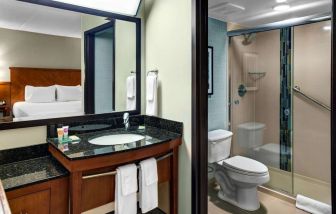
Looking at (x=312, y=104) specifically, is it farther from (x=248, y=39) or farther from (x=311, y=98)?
(x=248, y=39)

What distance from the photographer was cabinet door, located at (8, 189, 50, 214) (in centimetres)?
118

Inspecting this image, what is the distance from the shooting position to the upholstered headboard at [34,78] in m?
1.52

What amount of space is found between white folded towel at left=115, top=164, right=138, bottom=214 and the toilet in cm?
132

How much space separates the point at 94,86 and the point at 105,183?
0.87 metres

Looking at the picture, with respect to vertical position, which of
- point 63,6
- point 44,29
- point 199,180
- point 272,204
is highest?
point 63,6

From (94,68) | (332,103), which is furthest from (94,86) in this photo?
(332,103)

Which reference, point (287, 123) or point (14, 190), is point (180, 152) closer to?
point (14, 190)

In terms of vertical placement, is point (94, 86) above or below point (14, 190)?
above

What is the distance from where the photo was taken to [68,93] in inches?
69.7

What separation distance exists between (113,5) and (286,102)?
8.07 ft

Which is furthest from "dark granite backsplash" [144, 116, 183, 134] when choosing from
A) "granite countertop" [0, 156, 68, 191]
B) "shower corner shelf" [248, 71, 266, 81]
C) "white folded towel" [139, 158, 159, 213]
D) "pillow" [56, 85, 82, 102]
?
"shower corner shelf" [248, 71, 266, 81]

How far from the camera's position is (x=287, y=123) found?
10.2 feet

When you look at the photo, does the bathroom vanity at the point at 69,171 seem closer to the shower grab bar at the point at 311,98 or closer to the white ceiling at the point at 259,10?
the white ceiling at the point at 259,10

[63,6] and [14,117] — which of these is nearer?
[14,117]
